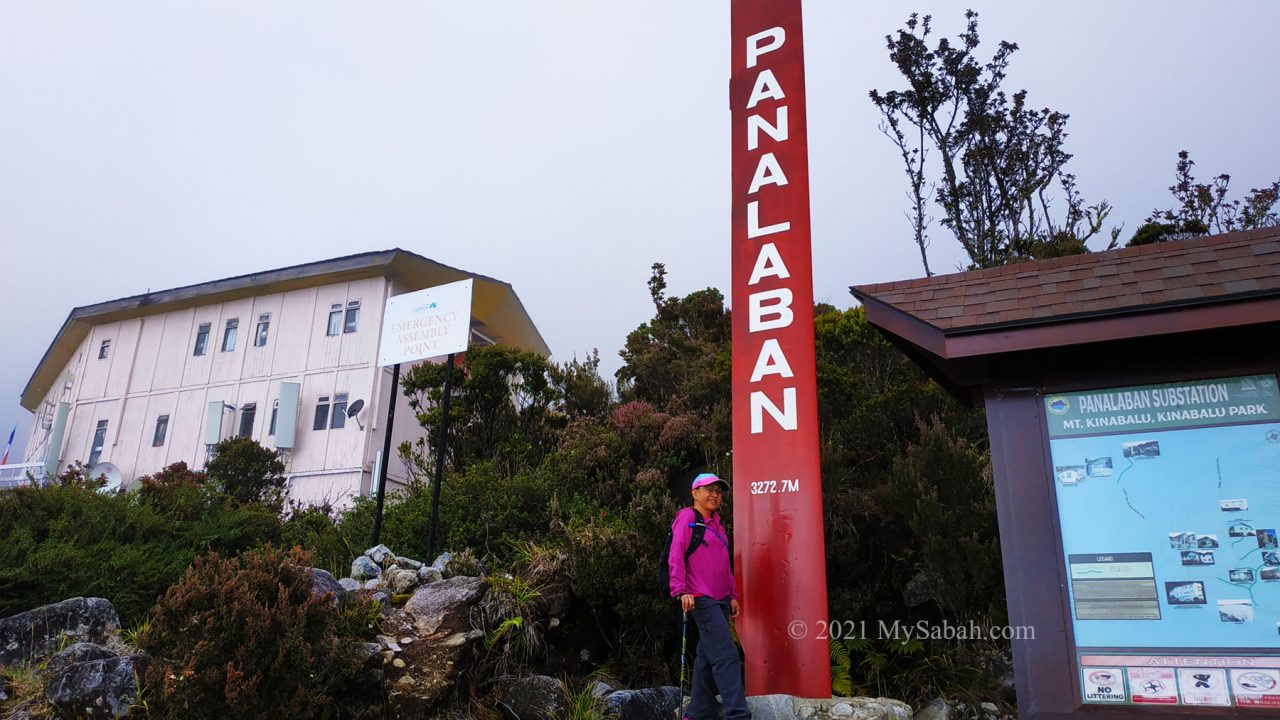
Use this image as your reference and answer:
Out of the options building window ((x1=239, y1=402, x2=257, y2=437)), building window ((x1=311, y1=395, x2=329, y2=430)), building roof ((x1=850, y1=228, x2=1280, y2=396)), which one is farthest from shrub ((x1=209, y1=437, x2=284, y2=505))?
building roof ((x1=850, y1=228, x2=1280, y2=396))

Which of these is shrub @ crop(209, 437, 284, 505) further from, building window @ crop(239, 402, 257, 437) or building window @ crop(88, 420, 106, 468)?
building window @ crop(88, 420, 106, 468)

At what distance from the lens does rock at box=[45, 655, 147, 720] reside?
6199 mm

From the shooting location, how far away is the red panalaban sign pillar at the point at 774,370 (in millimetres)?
7324

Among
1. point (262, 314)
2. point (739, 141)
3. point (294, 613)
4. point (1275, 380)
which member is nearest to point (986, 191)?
point (739, 141)

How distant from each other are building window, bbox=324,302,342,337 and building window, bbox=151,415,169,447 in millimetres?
6090

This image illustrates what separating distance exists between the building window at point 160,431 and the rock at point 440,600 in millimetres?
22088

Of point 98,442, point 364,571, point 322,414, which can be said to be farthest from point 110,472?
point 364,571

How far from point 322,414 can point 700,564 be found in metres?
19.9

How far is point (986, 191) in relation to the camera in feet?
61.7

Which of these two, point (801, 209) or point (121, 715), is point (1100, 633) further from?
point (121, 715)

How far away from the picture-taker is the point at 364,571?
928cm

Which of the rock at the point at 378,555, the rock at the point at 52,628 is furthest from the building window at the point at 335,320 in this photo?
the rock at the point at 52,628

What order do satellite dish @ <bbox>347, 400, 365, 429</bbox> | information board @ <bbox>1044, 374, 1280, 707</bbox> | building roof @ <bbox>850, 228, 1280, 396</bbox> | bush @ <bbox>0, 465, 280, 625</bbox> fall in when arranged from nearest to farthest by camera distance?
information board @ <bbox>1044, 374, 1280, 707</bbox> < building roof @ <bbox>850, 228, 1280, 396</bbox> < bush @ <bbox>0, 465, 280, 625</bbox> < satellite dish @ <bbox>347, 400, 365, 429</bbox>

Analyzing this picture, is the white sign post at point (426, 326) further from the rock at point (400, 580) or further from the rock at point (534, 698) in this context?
the rock at point (534, 698)
